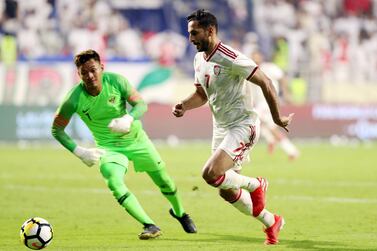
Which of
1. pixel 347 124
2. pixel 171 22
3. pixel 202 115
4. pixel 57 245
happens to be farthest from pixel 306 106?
pixel 57 245

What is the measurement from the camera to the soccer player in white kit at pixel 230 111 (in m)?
9.83

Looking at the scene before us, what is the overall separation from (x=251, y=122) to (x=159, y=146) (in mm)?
16588

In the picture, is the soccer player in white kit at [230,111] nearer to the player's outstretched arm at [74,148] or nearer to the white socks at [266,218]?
the white socks at [266,218]

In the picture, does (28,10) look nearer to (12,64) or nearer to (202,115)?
(12,64)

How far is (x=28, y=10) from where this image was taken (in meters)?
29.6

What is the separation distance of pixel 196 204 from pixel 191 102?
4356 millimetres

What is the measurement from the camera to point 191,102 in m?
10.7

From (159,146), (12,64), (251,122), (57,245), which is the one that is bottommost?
(159,146)

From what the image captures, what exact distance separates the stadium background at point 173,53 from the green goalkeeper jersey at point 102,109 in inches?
529

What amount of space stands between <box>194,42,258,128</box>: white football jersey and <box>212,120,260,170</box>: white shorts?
7 centimetres

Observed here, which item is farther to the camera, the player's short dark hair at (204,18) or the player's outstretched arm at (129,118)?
the player's outstretched arm at (129,118)

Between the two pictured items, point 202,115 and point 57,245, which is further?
point 202,115

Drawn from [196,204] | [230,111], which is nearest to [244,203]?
[230,111]

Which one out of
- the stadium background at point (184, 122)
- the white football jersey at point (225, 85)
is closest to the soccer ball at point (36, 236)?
the stadium background at point (184, 122)
